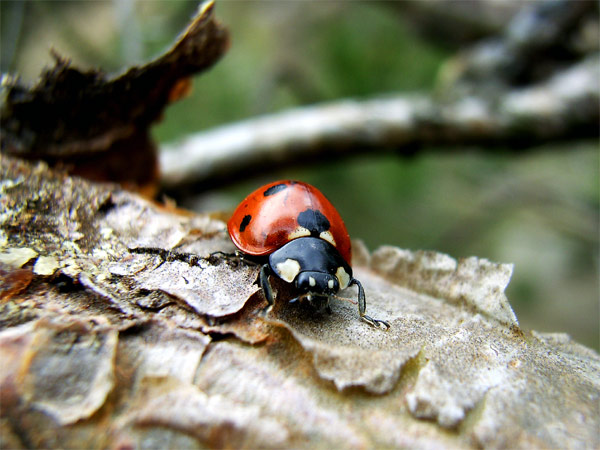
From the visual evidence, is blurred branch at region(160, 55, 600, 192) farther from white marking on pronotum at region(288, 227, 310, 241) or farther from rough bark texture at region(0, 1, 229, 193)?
white marking on pronotum at region(288, 227, 310, 241)

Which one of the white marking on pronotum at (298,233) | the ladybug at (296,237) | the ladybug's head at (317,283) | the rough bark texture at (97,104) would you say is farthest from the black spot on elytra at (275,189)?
the rough bark texture at (97,104)

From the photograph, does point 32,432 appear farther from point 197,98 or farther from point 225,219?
point 197,98

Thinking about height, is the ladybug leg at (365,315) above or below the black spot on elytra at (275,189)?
below

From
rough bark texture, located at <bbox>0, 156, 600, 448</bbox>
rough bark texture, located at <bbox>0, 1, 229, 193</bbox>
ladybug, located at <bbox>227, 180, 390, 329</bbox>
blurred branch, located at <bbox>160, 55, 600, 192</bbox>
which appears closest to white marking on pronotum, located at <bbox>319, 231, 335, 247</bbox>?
ladybug, located at <bbox>227, 180, 390, 329</bbox>

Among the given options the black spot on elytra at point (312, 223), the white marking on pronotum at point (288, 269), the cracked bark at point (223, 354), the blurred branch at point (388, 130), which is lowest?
the cracked bark at point (223, 354)

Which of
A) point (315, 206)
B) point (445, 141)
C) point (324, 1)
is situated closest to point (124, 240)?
point (315, 206)

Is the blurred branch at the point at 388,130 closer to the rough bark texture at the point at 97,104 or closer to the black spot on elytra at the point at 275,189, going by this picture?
the rough bark texture at the point at 97,104

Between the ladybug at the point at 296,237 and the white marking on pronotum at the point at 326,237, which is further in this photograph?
the white marking on pronotum at the point at 326,237
